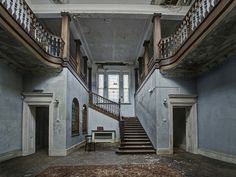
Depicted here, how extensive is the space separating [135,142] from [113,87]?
7.97 m

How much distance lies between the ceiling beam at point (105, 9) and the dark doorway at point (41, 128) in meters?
4.31

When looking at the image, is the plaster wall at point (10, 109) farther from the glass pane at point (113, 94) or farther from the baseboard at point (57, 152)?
the glass pane at point (113, 94)

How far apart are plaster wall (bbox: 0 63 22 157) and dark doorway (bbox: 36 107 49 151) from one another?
6.56 ft

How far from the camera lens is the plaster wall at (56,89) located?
27.9 ft

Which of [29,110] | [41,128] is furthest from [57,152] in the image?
[41,128]

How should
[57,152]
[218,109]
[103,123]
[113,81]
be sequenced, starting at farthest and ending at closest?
[113,81] → [103,123] → [57,152] → [218,109]

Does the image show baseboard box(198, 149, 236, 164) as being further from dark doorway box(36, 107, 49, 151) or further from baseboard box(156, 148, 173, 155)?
dark doorway box(36, 107, 49, 151)

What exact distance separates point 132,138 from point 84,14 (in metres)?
5.76

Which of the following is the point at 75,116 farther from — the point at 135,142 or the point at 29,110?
the point at 135,142

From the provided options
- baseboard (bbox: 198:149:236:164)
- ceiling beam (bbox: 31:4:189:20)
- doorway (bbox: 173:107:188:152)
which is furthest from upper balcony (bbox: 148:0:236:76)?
baseboard (bbox: 198:149:236:164)

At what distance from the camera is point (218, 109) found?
7.43 m

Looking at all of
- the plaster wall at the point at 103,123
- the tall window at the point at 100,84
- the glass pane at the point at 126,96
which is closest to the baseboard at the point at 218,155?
the plaster wall at the point at 103,123

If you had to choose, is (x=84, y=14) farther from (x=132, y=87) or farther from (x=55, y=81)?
(x=132, y=87)

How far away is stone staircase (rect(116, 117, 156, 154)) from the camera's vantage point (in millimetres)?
8836
